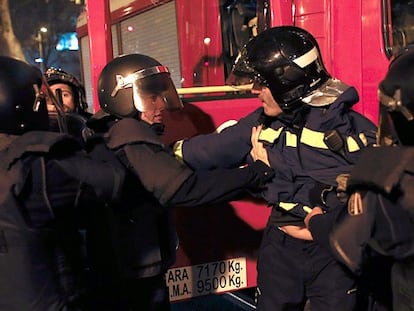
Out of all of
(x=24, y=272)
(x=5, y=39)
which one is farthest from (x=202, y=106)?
(x=5, y=39)

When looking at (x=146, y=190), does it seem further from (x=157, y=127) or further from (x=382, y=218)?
(x=382, y=218)

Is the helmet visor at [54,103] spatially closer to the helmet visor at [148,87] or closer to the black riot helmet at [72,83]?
the helmet visor at [148,87]

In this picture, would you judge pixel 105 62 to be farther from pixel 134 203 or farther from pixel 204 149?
pixel 134 203

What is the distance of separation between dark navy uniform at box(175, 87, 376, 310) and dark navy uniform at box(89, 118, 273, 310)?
0.11 m

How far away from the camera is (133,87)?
2609mm

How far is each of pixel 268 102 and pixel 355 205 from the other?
80 centimetres

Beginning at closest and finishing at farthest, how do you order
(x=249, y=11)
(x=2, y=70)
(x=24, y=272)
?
(x=24, y=272) → (x=2, y=70) → (x=249, y=11)

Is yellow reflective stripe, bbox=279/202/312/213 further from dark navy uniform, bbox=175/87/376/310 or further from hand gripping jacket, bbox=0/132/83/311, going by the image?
hand gripping jacket, bbox=0/132/83/311

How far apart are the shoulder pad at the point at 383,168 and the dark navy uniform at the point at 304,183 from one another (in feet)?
1.75

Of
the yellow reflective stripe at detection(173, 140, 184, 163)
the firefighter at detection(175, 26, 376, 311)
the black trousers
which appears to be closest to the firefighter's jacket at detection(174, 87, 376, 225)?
the firefighter at detection(175, 26, 376, 311)

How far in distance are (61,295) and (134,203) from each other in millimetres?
526

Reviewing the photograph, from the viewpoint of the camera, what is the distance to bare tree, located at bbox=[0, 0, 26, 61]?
5.18m

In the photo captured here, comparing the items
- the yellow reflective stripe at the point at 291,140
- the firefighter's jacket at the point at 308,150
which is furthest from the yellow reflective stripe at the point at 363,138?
the yellow reflective stripe at the point at 291,140

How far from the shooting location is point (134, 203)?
2.43m
